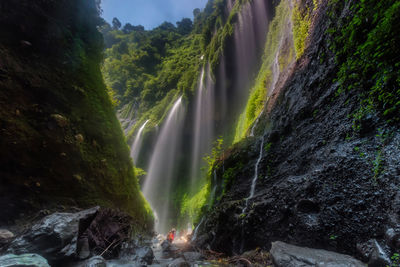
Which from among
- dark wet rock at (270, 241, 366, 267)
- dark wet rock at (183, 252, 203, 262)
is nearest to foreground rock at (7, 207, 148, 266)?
dark wet rock at (183, 252, 203, 262)

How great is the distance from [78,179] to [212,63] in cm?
1260

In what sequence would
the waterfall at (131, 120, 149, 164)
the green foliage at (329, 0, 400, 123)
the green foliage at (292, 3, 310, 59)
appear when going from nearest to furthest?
the green foliage at (329, 0, 400, 123), the green foliage at (292, 3, 310, 59), the waterfall at (131, 120, 149, 164)

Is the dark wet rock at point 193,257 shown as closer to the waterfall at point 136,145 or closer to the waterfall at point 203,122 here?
the waterfall at point 203,122

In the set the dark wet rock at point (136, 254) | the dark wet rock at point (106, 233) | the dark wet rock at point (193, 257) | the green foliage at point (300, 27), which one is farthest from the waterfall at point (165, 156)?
the green foliage at point (300, 27)

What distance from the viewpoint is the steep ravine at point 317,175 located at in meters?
2.00

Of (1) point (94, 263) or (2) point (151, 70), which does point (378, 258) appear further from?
(2) point (151, 70)

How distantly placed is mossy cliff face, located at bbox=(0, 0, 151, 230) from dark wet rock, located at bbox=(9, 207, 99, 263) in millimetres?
973

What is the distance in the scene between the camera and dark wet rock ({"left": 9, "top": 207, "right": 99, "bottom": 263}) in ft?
7.77

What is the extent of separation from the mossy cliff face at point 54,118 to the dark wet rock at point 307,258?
172 inches

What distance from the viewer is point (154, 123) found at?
16984mm

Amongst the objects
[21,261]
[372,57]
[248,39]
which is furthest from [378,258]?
[248,39]

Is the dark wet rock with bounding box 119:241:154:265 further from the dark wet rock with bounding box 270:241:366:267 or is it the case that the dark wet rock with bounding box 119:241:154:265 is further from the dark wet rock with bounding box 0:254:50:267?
the dark wet rock with bounding box 270:241:366:267

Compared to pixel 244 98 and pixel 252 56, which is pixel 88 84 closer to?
pixel 244 98

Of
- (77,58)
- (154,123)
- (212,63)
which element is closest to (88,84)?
(77,58)
